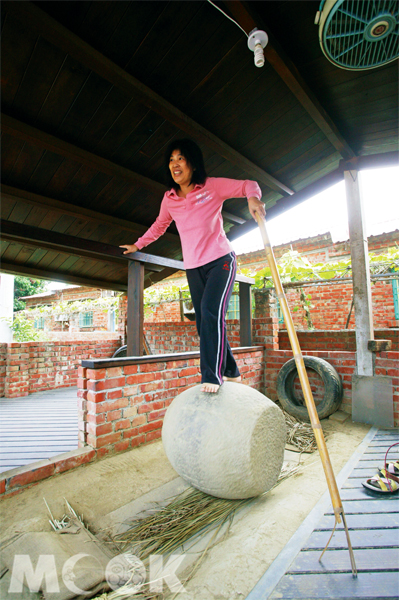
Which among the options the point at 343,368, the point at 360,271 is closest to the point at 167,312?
the point at 343,368

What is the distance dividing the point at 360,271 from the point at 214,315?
9.20 ft

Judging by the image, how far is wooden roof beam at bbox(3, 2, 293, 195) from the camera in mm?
1667

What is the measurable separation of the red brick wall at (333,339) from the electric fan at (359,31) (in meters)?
3.54

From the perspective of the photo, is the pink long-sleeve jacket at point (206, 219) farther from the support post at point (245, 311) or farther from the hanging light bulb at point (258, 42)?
the support post at point (245, 311)

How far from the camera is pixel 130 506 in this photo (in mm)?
1845

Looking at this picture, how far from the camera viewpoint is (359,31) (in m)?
1.84

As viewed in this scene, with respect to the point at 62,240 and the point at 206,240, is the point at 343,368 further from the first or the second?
the point at 62,240

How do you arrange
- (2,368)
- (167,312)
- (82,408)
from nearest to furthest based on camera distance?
(82,408) < (2,368) < (167,312)

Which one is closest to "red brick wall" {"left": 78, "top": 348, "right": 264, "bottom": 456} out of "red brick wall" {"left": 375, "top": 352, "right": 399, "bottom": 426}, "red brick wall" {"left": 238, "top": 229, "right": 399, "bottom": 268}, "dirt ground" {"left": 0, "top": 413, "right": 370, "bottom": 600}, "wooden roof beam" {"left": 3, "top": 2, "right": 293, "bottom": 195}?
"dirt ground" {"left": 0, "top": 413, "right": 370, "bottom": 600}

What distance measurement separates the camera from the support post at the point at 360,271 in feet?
11.9

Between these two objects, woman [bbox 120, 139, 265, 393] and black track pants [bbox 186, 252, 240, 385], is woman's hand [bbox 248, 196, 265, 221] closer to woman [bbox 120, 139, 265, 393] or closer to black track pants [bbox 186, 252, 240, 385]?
woman [bbox 120, 139, 265, 393]

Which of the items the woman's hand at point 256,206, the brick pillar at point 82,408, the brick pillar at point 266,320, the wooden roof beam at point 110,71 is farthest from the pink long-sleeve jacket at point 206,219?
the brick pillar at point 266,320

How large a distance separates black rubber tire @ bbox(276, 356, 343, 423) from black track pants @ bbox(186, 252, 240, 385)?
7.72ft

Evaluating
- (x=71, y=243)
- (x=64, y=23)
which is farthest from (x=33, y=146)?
(x=64, y=23)
